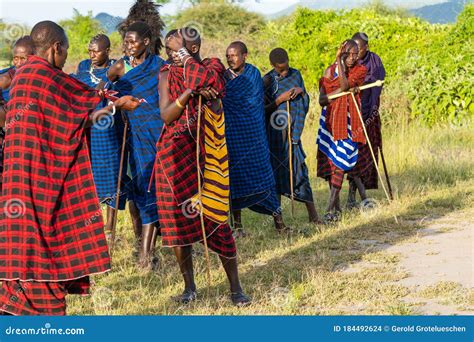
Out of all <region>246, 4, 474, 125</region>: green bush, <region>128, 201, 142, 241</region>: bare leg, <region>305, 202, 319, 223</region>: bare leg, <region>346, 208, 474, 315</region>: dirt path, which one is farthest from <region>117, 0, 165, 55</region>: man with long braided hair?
<region>246, 4, 474, 125</region>: green bush

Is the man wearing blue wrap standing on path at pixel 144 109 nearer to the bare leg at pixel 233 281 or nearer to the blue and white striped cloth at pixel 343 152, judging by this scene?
the bare leg at pixel 233 281

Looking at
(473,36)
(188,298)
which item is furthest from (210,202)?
(473,36)

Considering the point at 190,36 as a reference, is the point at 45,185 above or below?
below

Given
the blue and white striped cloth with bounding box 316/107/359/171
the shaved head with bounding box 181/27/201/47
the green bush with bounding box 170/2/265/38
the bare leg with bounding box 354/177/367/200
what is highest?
the green bush with bounding box 170/2/265/38

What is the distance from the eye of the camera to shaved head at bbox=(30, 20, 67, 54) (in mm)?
4711

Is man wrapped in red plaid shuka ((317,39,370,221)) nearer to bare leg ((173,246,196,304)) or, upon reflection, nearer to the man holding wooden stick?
the man holding wooden stick

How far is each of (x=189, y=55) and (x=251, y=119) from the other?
7.78 ft

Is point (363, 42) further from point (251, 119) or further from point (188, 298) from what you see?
point (188, 298)

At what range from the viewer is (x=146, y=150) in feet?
23.1

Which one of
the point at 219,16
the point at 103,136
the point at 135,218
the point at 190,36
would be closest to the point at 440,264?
the point at 135,218

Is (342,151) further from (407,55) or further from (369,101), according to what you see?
(407,55)

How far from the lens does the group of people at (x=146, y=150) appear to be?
468 cm

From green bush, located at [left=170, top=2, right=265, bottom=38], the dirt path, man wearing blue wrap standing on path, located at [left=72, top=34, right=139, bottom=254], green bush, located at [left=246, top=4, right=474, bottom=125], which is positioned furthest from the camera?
green bush, located at [left=170, top=2, right=265, bottom=38]

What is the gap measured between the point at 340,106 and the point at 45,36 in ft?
15.0
